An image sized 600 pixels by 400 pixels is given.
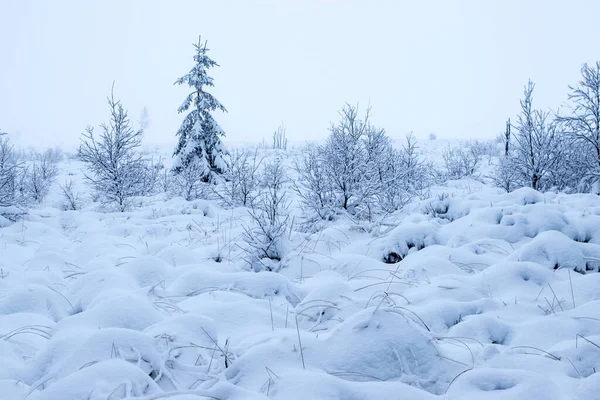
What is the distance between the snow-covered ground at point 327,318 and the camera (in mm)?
1743

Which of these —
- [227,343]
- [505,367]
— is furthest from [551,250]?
[227,343]

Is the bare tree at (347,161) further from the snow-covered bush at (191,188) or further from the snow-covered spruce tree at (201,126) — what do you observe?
the snow-covered spruce tree at (201,126)

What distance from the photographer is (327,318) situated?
283cm

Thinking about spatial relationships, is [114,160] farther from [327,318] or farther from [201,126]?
[327,318]

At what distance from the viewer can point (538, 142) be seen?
8852 mm

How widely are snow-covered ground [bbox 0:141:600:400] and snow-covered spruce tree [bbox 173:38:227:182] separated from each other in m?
10.0

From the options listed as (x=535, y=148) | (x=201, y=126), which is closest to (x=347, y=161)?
(x=535, y=148)

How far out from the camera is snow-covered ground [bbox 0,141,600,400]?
68.6 inches

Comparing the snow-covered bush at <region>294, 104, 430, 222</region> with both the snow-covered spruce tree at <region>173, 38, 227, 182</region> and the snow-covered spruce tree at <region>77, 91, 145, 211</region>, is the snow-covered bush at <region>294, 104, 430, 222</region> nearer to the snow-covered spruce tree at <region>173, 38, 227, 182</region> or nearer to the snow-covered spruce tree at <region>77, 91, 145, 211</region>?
the snow-covered spruce tree at <region>77, 91, 145, 211</region>

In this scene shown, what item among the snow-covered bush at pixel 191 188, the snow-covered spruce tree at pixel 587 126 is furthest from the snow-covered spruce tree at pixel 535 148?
the snow-covered bush at pixel 191 188

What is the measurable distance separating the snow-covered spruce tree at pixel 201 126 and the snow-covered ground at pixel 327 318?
10.0 meters

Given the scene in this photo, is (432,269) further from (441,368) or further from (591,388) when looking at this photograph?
(591,388)

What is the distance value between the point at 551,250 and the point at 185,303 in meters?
3.22

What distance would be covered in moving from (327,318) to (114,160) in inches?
367
